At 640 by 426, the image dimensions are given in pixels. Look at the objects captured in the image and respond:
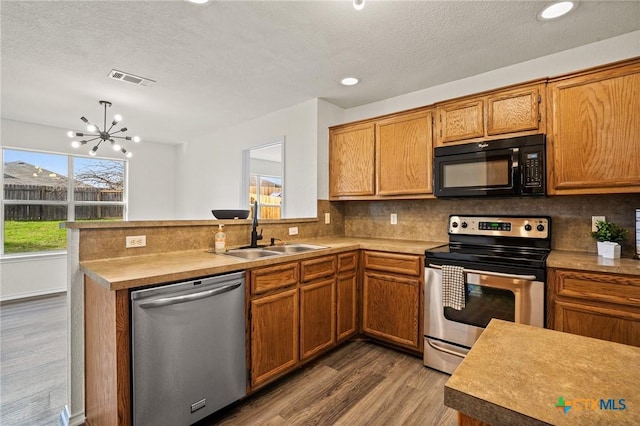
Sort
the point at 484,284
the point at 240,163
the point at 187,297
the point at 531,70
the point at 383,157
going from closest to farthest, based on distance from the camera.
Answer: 1. the point at 187,297
2. the point at 484,284
3. the point at 531,70
4. the point at 383,157
5. the point at 240,163

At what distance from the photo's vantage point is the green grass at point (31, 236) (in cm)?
455

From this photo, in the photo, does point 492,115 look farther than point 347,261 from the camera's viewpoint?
No

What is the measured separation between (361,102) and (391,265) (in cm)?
198

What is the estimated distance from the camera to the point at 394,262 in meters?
2.70

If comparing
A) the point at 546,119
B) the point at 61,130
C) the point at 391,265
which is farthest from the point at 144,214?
the point at 546,119

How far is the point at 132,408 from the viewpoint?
1468mm

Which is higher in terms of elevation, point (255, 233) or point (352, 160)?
point (352, 160)

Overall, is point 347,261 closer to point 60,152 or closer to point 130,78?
point 130,78

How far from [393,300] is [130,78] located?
3271 millimetres

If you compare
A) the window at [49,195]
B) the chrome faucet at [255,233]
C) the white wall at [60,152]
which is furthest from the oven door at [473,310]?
the window at [49,195]

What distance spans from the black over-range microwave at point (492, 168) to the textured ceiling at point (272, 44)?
Answer: 0.76 m

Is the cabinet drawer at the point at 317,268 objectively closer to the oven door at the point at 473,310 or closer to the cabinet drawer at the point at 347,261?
the cabinet drawer at the point at 347,261

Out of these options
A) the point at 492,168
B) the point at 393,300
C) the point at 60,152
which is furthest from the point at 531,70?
the point at 60,152

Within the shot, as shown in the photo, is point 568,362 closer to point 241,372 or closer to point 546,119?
point 241,372
